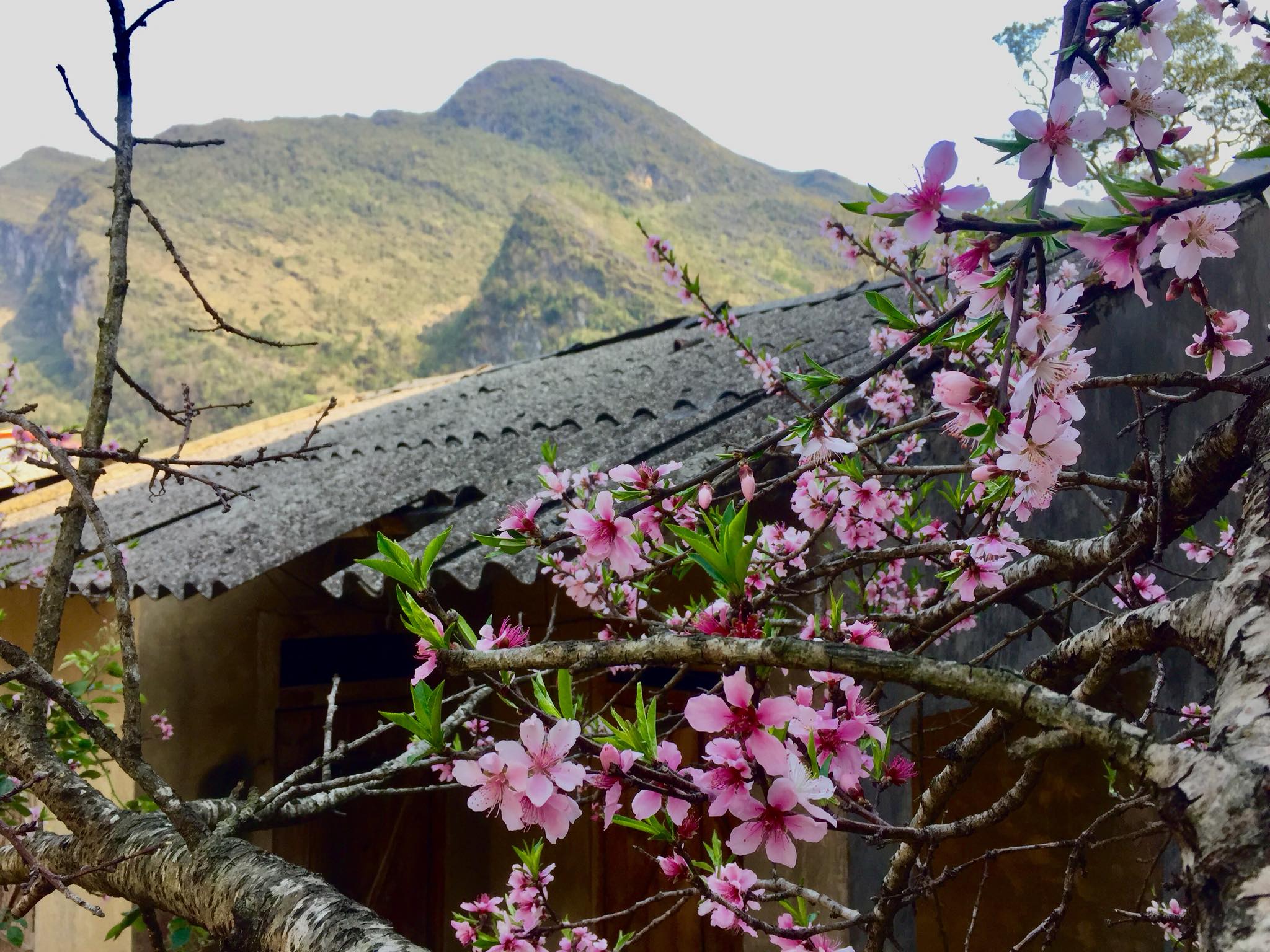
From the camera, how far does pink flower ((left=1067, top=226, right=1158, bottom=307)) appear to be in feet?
3.20

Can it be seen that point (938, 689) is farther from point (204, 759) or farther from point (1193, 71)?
point (1193, 71)

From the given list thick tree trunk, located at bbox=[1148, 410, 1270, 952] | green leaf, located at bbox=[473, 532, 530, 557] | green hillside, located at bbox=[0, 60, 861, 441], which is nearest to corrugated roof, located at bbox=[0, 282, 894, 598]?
green leaf, located at bbox=[473, 532, 530, 557]

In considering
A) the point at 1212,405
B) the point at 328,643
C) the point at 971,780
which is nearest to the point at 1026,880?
the point at 971,780

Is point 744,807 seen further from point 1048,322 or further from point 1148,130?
point 1148,130

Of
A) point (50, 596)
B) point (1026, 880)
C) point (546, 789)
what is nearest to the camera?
point (546, 789)

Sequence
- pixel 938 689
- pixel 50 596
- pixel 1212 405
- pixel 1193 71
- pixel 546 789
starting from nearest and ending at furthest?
pixel 938 689 → pixel 546 789 → pixel 50 596 → pixel 1212 405 → pixel 1193 71

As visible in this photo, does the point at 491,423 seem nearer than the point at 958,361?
No

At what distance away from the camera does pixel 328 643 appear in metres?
4.80

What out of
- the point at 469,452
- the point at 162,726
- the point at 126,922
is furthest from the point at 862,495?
the point at 162,726

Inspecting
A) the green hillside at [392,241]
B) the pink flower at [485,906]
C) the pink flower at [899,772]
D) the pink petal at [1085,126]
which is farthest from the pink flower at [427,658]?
the green hillside at [392,241]

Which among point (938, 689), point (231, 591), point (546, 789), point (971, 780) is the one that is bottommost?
point (971, 780)

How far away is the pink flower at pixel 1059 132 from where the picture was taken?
97cm

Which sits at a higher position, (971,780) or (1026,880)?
(971,780)

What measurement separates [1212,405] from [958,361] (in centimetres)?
101
